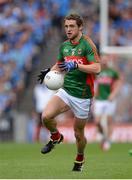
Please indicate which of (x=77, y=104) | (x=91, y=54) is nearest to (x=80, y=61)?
(x=91, y=54)

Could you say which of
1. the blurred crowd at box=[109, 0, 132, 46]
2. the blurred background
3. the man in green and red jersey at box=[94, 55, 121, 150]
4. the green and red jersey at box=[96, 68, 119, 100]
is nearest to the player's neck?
the man in green and red jersey at box=[94, 55, 121, 150]

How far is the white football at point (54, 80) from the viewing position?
10469 mm

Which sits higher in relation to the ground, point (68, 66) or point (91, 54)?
point (91, 54)

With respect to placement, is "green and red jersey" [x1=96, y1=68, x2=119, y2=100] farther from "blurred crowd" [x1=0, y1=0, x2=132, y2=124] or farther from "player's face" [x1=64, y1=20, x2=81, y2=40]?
"player's face" [x1=64, y1=20, x2=81, y2=40]


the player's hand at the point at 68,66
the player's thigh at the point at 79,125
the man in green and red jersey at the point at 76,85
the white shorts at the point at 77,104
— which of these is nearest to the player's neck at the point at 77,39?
the man in green and red jersey at the point at 76,85

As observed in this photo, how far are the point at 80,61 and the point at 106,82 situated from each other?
8718 mm

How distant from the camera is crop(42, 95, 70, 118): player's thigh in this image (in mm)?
10344

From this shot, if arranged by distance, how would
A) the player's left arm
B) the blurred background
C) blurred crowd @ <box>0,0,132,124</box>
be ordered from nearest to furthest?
the player's left arm → the blurred background → blurred crowd @ <box>0,0,132,124</box>

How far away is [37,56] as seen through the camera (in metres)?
24.3

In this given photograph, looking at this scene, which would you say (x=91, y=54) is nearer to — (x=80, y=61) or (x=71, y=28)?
(x=80, y=61)

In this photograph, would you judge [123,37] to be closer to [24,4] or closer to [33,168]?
[24,4]

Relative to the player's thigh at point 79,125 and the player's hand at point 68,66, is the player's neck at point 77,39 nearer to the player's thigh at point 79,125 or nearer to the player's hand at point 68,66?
the player's hand at point 68,66

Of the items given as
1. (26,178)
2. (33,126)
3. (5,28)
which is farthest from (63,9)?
(26,178)

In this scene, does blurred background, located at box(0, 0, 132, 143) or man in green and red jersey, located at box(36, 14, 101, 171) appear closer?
man in green and red jersey, located at box(36, 14, 101, 171)
